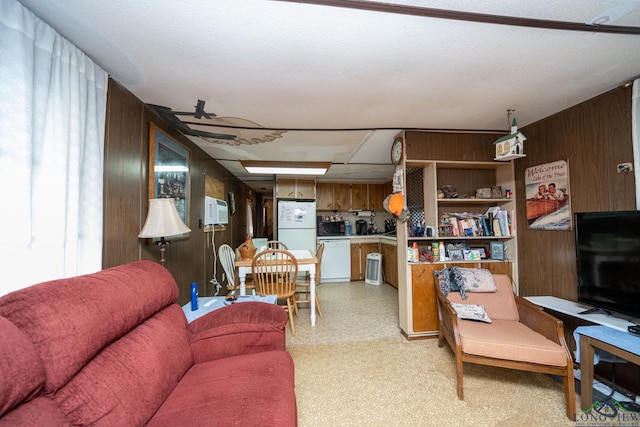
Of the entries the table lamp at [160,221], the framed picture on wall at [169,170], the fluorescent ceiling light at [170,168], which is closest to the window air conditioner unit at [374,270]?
the framed picture on wall at [169,170]

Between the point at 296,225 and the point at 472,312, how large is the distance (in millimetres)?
3357

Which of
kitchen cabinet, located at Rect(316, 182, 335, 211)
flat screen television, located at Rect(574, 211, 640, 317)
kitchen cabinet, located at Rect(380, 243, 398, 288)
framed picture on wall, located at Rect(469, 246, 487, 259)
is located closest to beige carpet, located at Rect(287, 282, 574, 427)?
flat screen television, located at Rect(574, 211, 640, 317)

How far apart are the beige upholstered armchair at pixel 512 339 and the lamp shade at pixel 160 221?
84.4 inches

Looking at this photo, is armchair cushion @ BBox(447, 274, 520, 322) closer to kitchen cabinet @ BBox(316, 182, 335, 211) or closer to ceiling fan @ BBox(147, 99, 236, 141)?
ceiling fan @ BBox(147, 99, 236, 141)

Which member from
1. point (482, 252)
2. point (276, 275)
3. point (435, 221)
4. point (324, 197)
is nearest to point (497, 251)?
point (482, 252)

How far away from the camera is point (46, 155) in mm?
1124

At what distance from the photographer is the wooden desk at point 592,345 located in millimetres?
1442

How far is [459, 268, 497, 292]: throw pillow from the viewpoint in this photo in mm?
2279

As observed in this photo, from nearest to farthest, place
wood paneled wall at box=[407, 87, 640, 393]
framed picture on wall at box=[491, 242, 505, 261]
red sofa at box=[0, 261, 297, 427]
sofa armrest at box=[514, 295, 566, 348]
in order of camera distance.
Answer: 1. red sofa at box=[0, 261, 297, 427]
2. sofa armrest at box=[514, 295, 566, 348]
3. wood paneled wall at box=[407, 87, 640, 393]
4. framed picture on wall at box=[491, 242, 505, 261]

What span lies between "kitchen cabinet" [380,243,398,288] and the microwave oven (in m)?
0.91

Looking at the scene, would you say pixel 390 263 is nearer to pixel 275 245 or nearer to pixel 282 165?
pixel 275 245

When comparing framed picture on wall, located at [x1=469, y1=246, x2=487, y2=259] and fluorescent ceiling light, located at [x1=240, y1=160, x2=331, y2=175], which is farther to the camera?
fluorescent ceiling light, located at [x1=240, y1=160, x2=331, y2=175]

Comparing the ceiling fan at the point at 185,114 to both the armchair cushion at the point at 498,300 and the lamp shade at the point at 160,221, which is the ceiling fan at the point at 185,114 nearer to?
the lamp shade at the point at 160,221

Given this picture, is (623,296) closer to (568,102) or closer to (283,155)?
(568,102)
